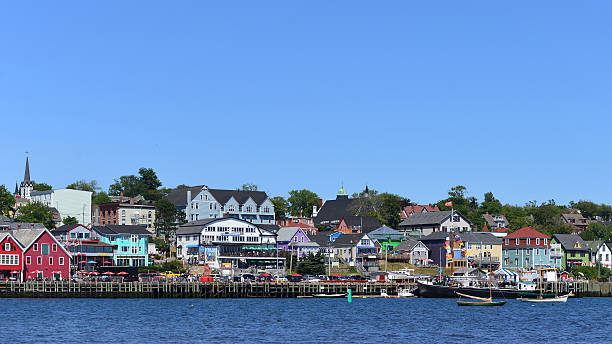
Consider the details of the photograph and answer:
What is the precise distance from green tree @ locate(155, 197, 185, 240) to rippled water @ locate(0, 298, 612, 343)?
53.0 meters

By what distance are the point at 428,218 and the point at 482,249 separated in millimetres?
18137

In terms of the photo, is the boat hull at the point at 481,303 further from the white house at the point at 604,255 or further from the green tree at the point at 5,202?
the green tree at the point at 5,202

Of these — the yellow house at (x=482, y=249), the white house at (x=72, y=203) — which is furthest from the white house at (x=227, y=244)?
the yellow house at (x=482, y=249)

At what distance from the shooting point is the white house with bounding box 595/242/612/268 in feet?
559

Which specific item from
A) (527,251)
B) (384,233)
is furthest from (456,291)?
(527,251)

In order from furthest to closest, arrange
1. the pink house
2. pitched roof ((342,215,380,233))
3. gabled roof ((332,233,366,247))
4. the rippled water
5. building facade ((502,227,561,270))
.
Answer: pitched roof ((342,215,380,233))
building facade ((502,227,561,270))
gabled roof ((332,233,366,247))
the pink house
the rippled water

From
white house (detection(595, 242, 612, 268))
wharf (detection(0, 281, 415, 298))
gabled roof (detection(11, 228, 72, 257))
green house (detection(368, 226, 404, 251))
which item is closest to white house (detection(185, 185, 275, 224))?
green house (detection(368, 226, 404, 251))

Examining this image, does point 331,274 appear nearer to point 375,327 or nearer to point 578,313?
point 578,313

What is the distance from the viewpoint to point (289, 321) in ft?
272

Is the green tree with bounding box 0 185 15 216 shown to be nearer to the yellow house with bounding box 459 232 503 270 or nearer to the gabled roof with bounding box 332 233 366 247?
the gabled roof with bounding box 332 233 366 247

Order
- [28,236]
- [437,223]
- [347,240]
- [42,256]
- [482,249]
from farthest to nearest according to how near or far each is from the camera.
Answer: [437,223]
[482,249]
[347,240]
[28,236]
[42,256]

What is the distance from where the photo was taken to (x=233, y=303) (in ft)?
351

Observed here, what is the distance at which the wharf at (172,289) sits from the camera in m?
110

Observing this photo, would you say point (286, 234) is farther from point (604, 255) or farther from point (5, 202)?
point (604, 255)
